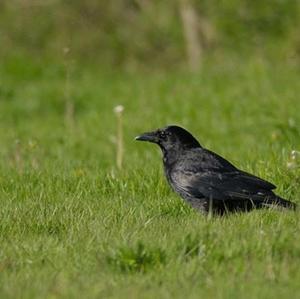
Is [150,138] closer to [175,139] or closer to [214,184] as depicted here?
[175,139]

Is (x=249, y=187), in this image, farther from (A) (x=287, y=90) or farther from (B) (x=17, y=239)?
(A) (x=287, y=90)

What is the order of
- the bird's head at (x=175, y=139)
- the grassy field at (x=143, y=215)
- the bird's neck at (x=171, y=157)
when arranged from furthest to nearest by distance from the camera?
the bird's head at (x=175, y=139) → the bird's neck at (x=171, y=157) → the grassy field at (x=143, y=215)

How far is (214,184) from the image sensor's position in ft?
22.7

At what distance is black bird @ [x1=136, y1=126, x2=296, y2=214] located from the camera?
671 centimetres

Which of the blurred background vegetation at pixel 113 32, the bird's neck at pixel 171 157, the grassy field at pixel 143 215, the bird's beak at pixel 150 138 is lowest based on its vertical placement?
the grassy field at pixel 143 215

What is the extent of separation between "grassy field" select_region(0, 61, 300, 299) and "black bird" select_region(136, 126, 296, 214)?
139 millimetres

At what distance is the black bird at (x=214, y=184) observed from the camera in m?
6.71

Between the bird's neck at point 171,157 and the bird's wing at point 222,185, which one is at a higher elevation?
the bird's neck at point 171,157

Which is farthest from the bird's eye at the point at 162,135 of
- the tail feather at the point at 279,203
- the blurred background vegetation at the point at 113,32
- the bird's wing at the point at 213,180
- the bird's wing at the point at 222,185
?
the blurred background vegetation at the point at 113,32

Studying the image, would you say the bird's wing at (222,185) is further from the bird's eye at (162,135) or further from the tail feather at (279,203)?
the bird's eye at (162,135)

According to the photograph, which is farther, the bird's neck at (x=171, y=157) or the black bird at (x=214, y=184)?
the bird's neck at (x=171, y=157)

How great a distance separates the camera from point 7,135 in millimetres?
12984

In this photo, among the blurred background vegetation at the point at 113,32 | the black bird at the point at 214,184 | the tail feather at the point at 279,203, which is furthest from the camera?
the blurred background vegetation at the point at 113,32

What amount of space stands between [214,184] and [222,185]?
0.06 metres
